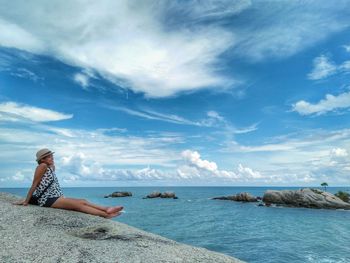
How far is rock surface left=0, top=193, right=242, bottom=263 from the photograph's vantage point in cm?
923

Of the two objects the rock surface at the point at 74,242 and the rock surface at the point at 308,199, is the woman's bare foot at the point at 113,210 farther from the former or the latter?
the rock surface at the point at 308,199

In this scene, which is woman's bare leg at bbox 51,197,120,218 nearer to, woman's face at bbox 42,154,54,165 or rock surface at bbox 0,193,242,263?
rock surface at bbox 0,193,242,263

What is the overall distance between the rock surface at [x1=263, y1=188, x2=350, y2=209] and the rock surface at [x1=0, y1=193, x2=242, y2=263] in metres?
92.3

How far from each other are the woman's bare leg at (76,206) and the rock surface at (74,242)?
0.60 meters

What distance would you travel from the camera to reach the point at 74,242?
401 inches

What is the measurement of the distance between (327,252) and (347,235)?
15789 mm

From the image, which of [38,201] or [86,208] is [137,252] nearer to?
[86,208]

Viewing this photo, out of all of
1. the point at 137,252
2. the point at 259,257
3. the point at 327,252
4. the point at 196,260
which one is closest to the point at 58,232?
the point at 137,252

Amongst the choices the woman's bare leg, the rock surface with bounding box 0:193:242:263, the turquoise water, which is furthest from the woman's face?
the turquoise water

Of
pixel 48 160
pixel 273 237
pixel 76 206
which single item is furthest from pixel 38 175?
pixel 273 237

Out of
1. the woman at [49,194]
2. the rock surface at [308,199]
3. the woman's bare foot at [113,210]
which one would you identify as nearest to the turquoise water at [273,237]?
the rock surface at [308,199]

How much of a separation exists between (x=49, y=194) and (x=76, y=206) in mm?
1309

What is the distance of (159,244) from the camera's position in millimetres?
11164

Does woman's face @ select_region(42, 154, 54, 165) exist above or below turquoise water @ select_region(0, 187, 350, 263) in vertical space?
above
